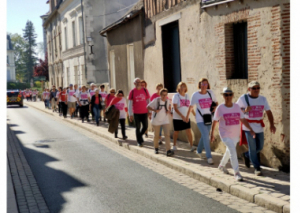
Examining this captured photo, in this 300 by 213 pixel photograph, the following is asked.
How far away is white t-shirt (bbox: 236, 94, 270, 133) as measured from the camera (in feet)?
24.5

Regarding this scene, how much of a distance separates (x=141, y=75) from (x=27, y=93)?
44861mm

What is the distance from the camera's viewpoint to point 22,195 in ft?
22.5

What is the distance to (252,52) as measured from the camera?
8.53m

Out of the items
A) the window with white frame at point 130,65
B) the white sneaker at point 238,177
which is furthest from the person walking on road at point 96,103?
the white sneaker at point 238,177

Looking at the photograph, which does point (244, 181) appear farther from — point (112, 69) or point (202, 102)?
point (112, 69)

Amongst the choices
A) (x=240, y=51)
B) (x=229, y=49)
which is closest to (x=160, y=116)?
(x=229, y=49)

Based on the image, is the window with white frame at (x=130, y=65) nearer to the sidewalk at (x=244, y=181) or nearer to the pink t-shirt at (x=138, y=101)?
the pink t-shirt at (x=138, y=101)

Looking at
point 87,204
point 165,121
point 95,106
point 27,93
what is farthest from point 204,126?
point 27,93

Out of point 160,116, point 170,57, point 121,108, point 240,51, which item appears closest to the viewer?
point 240,51

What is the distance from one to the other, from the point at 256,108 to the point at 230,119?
24.2 inches

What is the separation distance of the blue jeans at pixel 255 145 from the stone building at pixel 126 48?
8316 millimetres

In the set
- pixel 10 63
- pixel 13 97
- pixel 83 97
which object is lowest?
pixel 13 97

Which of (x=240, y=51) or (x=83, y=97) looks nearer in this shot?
(x=240, y=51)

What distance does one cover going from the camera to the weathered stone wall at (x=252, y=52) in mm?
7621
